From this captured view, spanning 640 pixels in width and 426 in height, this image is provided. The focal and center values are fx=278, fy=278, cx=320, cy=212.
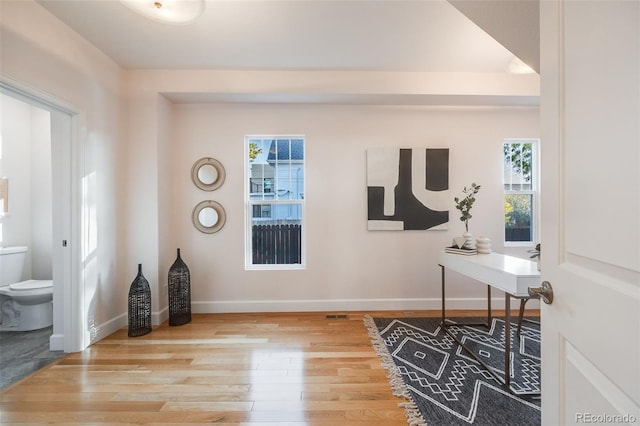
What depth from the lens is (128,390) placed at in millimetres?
1928

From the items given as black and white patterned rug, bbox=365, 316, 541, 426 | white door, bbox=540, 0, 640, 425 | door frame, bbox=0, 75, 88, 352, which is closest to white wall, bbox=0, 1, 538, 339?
door frame, bbox=0, 75, 88, 352

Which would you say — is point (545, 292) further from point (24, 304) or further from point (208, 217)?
point (24, 304)

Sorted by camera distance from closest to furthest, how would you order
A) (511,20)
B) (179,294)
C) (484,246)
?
1. (511,20)
2. (484,246)
3. (179,294)

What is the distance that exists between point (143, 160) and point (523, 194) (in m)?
4.51

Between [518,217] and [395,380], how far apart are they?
2716 millimetres

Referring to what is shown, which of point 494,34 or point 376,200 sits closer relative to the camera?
point 494,34

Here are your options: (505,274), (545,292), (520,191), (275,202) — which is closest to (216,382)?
(275,202)

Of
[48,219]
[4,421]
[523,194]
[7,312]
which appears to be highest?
[523,194]

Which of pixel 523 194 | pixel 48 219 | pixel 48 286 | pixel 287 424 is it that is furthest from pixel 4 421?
pixel 523 194

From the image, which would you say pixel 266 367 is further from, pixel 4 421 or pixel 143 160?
pixel 143 160

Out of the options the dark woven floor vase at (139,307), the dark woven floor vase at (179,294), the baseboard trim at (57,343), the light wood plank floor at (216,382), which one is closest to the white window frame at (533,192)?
the light wood plank floor at (216,382)

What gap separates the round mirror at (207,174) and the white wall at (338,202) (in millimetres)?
75

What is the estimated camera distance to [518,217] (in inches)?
137

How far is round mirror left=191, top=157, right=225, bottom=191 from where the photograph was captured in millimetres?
3299
